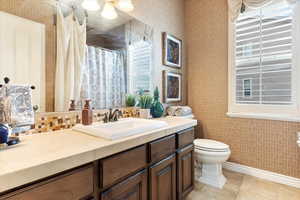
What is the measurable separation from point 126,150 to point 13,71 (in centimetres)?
86

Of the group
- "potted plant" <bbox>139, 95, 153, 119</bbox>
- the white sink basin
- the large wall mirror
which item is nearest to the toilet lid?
"potted plant" <bbox>139, 95, 153, 119</bbox>

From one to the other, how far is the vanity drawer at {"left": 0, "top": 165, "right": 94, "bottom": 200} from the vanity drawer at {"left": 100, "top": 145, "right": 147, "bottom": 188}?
71mm

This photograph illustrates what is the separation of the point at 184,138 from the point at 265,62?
1.54 m

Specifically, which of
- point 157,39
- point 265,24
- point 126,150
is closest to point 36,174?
point 126,150

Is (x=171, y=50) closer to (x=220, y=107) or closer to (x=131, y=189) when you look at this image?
(x=220, y=107)

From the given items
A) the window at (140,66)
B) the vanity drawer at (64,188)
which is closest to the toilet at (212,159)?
the window at (140,66)

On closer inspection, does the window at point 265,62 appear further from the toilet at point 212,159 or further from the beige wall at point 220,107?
the toilet at point 212,159

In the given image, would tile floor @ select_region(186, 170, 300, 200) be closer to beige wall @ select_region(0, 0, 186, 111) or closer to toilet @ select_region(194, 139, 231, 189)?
toilet @ select_region(194, 139, 231, 189)

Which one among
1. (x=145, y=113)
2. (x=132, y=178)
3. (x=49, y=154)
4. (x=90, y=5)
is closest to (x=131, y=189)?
(x=132, y=178)

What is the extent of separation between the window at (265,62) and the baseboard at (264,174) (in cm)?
75

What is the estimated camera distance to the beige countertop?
1.86 feet

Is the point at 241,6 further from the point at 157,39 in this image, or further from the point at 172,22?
the point at 157,39

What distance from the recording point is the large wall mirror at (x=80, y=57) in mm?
Answer: 1049

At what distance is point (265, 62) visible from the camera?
2098 millimetres
